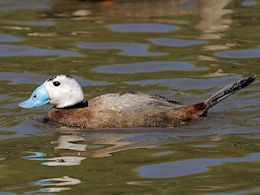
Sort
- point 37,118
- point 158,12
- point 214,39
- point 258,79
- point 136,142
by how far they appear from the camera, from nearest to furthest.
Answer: point 136,142, point 37,118, point 258,79, point 214,39, point 158,12

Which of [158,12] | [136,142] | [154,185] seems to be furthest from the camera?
[158,12]

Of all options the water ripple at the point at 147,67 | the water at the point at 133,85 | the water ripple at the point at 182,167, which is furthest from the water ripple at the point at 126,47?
the water ripple at the point at 182,167

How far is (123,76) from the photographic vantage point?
12.8m

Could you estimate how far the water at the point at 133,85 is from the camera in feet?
27.9

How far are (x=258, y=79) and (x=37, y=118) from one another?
273cm

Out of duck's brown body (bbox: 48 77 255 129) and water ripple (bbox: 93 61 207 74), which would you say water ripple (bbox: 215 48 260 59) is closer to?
water ripple (bbox: 93 61 207 74)

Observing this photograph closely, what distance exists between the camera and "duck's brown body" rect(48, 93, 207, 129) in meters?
10.3

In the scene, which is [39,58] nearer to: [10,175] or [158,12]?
[158,12]

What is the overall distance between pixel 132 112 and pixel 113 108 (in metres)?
0.19

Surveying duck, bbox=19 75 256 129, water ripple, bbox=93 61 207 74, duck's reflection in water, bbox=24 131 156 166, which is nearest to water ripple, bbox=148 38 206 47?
water ripple, bbox=93 61 207 74

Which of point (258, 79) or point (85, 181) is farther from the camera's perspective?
point (258, 79)

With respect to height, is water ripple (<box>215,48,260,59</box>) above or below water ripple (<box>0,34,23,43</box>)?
below

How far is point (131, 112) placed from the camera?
10.3 meters

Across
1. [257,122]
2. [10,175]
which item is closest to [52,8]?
[257,122]
